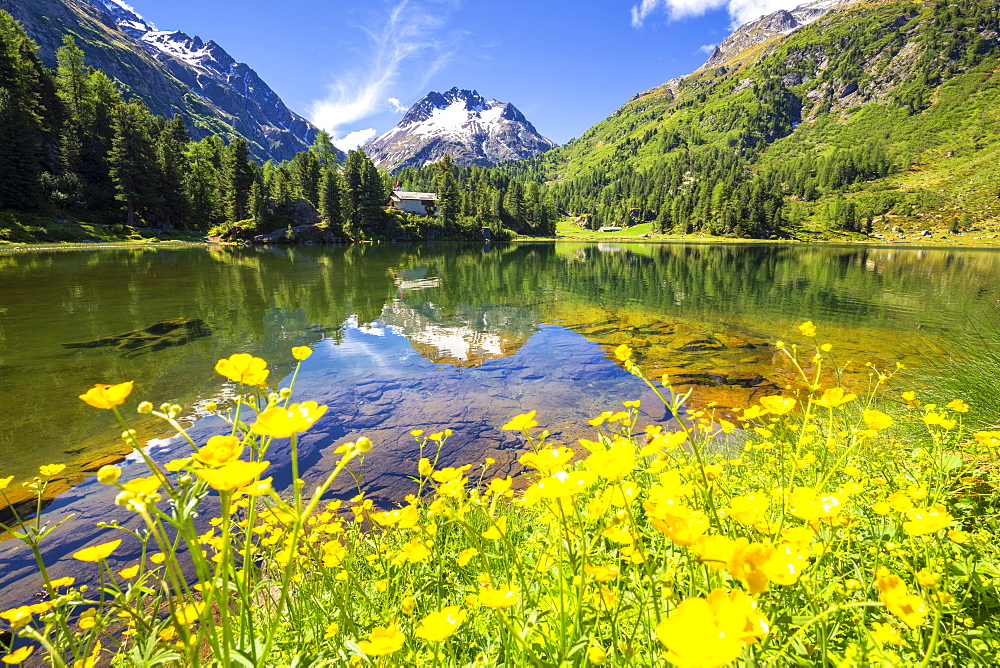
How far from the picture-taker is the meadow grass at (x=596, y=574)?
1141mm

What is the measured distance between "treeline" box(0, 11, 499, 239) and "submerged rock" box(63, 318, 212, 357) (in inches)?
1887

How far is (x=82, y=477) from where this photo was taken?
19.6ft

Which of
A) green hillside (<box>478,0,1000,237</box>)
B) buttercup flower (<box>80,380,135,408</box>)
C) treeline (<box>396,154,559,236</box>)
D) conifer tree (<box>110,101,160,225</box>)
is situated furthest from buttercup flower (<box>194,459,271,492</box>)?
green hillside (<box>478,0,1000,237</box>)

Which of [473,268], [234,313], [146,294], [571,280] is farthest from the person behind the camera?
[473,268]

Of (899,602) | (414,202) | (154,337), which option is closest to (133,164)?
(414,202)

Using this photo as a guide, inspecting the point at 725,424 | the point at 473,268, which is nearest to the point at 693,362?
the point at 725,424

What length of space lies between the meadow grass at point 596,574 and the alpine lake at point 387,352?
10.2 feet

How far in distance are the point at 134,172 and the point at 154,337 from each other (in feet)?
189

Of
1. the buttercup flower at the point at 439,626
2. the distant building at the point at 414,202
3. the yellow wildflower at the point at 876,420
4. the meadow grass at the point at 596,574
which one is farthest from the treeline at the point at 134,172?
the yellow wildflower at the point at 876,420

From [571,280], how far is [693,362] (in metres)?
18.4

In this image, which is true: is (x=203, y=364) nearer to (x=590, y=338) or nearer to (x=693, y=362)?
(x=590, y=338)

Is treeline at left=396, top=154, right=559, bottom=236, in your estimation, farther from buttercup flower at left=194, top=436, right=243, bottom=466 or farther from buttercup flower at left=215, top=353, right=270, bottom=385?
buttercup flower at left=194, top=436, right=243, bottom=466

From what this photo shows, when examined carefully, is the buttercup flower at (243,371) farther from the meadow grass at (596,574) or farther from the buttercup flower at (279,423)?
the buttercup flower at (279,423)

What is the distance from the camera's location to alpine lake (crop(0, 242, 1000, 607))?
22.1 ft
